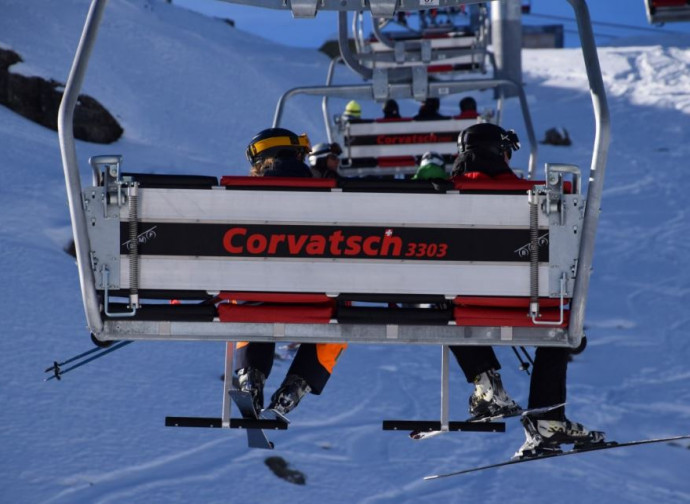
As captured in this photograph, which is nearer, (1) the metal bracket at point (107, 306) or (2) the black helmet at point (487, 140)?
(1) the metal bracket at point (107, 306)

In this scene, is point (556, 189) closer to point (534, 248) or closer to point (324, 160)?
point (534, 248)

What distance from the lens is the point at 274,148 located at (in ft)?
17.9

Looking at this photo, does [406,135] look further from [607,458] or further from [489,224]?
[489,224]

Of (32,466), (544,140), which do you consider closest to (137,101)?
(544,140)

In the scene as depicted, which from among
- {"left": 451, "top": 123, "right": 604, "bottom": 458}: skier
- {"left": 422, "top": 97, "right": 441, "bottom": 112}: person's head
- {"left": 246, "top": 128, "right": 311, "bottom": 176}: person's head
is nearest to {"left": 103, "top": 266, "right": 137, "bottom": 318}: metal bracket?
{"left": 246, "top": 128, "right": 311, "bottom": 176}: person's head

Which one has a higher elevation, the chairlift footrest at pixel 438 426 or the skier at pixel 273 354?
the skier at pixel 273 354

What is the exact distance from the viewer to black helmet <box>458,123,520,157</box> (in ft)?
17.2

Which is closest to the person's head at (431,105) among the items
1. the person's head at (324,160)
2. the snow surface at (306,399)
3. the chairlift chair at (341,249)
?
the snow surface at (306,399)

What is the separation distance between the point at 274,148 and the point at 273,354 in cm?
92

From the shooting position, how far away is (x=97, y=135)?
1819 cm

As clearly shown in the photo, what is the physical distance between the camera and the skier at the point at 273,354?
17.4 feet

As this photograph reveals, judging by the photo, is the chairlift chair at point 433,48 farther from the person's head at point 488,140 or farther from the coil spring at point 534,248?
the coil spring at point 534,248

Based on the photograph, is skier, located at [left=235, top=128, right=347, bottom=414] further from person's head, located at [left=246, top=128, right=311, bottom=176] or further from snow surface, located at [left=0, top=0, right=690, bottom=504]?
snow surface, located at [left=0, top=0, right=690, bottom=504]

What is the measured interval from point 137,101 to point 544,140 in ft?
24.4
